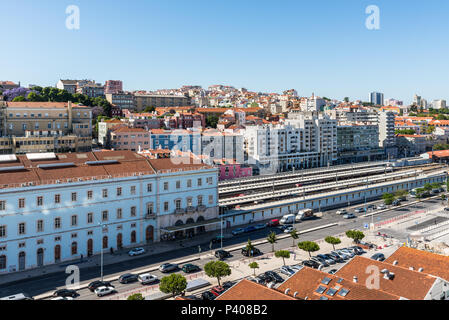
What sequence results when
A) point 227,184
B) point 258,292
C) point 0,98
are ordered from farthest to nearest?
point 0,98
point 227,184
point 258,292

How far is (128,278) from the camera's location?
2223 cm

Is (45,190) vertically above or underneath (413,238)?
above

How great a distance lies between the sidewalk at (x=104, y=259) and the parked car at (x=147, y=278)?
3.68m

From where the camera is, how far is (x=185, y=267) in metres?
24.0

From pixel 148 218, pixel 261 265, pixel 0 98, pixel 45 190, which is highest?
pixel 0 98

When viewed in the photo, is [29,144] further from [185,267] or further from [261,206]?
[185,267]

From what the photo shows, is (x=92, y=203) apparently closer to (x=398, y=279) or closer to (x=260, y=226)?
(x=260, y=226)

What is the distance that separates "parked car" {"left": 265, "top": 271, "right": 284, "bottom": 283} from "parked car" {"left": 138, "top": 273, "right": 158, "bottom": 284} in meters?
6.21

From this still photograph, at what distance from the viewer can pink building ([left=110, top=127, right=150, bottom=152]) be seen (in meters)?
60.7

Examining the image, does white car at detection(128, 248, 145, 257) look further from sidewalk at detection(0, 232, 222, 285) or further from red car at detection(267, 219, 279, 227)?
red car at detection(267, 219, 279, 227)

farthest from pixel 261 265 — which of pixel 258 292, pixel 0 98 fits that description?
pixel 0 98

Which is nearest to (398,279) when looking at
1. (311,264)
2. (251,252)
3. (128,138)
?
(311,264)

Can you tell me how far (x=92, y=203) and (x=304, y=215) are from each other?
746 inches

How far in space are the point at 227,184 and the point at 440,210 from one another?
23046 mm
